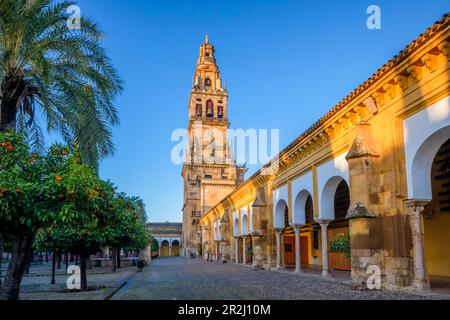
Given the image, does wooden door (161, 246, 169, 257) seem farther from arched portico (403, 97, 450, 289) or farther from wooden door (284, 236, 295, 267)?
arched portico (403, 97, 450, 289)

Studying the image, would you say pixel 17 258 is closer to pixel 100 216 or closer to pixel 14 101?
pixel 100 216

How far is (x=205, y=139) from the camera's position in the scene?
7262cm

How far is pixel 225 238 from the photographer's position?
3788cm

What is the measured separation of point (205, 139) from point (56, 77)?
60.4 metres

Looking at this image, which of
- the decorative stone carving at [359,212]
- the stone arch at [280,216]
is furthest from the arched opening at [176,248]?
the decorative stone carving at [359,212]

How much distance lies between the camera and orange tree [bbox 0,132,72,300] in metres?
8.09

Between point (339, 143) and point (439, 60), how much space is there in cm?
541

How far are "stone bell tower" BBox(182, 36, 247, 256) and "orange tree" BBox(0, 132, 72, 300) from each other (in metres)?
59.5

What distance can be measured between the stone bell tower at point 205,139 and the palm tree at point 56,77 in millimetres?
56200

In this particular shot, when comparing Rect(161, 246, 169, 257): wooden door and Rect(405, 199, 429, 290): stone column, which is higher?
Rect(405, 199, 429, 290): stone column

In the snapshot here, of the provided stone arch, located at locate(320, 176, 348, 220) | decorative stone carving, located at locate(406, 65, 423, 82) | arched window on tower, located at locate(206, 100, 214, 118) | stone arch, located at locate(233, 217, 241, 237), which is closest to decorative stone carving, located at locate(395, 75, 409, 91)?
decorative stone carving, located at locate(406, 65, 423, 82)

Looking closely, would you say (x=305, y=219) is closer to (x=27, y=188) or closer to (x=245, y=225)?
(x=245, y=225)

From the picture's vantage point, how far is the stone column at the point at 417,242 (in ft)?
34.9
